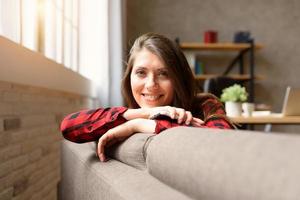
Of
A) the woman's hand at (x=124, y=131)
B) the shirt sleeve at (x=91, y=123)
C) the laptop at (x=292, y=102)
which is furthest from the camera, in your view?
the laptop at (x=292, y=102)

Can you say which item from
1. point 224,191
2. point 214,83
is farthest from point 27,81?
point 214,83

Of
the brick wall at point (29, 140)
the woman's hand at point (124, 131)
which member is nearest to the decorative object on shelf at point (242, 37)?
the brick wall at point (29, 140)

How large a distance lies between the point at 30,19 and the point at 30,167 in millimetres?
743

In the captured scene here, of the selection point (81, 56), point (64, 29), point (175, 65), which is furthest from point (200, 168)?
point (81, 56)

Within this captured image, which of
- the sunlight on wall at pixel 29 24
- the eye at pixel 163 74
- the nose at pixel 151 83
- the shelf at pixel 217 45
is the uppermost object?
the shelf at pixel 217 45

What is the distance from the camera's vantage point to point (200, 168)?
20.4 inches

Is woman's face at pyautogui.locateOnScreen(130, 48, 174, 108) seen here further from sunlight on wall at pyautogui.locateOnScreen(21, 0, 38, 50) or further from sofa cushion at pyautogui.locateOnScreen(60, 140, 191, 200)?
sunlight on wall at pyautogui.locateOnScreen(21, 0, 38, 50)

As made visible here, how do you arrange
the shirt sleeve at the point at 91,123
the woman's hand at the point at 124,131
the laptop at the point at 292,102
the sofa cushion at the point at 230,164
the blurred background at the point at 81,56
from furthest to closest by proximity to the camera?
1. the laptop at the point at 292,102
2. the blurred background at the point at 81,56
3. the shirt sleeve at the point at 91,123
4. the woman's hand at the point at 124,131
5. the sofa cushion at the point at 230,164

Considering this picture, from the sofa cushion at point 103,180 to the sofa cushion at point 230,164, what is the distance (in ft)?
0.09

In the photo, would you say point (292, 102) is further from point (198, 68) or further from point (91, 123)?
point (198, 68)

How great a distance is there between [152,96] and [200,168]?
2.71ft

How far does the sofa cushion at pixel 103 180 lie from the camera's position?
606mm

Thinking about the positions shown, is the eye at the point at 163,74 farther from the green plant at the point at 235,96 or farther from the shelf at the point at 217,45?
the shelf at the point at 217,45

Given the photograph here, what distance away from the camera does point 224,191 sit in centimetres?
45
